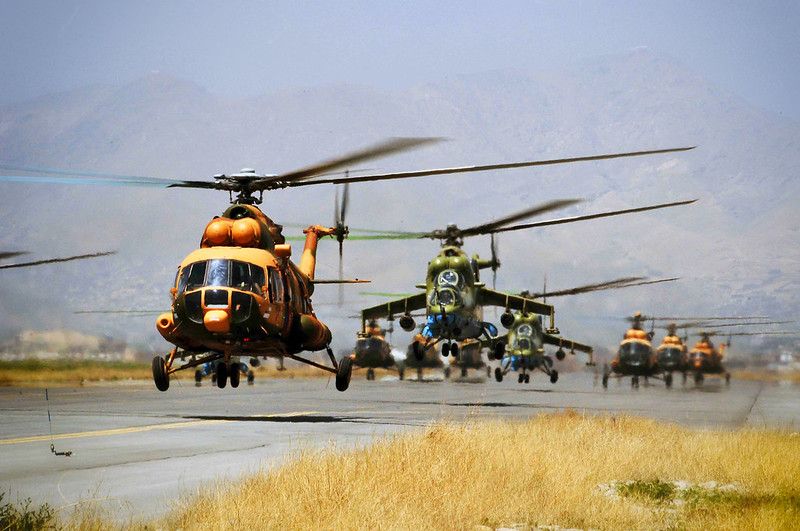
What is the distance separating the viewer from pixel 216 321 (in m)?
20.5

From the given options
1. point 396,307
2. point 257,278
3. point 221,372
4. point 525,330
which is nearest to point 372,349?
point 525,330

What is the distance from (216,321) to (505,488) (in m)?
9.52

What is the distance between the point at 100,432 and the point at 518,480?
418 inches

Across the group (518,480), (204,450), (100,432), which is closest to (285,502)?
(518,480)

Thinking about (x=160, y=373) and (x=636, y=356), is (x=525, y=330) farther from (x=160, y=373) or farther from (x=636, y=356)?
(x=160, y=373)

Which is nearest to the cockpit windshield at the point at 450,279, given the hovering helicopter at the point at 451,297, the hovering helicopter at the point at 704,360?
the hovering helicopter at the point at 451,297

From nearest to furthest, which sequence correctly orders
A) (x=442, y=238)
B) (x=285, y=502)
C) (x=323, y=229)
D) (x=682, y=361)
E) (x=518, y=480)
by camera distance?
1. (x=285, y=502)
2. (x=518, y=480)
3. (x=323, y=229)
4. (x=442, y=238)
5. (x=682, y=361)

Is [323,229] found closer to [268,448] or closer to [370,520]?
[268,448]

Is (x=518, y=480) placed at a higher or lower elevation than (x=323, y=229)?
lower

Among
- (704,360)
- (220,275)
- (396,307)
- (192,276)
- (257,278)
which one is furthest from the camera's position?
(704,360)

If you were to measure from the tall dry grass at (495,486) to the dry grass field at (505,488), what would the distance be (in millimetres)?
23

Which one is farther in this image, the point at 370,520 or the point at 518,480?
the point at 518,480

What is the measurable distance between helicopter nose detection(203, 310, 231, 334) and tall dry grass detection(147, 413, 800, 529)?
18.6ft

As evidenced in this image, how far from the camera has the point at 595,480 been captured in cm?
1438
